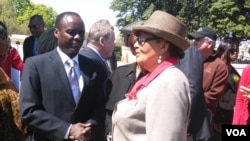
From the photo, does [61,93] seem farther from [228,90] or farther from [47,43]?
[228,90]

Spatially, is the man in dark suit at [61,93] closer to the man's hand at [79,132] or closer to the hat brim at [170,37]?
the man's hand at [79,132]

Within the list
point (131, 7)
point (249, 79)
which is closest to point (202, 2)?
point (131, 7)

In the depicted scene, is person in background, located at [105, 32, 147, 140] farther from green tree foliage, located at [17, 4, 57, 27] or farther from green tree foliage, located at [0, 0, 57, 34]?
green tree foliage, located at [17, 4, 57, 27]

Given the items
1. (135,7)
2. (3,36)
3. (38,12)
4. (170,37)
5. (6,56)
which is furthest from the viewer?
(38,12)

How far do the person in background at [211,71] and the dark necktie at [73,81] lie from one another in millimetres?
2116

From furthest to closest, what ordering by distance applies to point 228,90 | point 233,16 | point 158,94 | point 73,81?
point 233,16 < point 228,90 < point 73,81 < point 158,94

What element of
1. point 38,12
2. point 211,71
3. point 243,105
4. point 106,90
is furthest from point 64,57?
point 38,12

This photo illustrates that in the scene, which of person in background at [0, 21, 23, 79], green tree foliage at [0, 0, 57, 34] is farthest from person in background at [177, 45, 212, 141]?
green tree foliage at [0, 0, 57, 34]

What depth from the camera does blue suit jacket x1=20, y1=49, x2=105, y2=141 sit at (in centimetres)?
333

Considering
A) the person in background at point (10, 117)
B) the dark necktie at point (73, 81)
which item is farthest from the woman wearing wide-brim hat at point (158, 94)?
the person in background at point (10, 117)

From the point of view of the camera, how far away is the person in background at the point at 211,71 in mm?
5219

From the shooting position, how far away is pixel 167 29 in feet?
8.98

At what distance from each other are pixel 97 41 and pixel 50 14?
10151 centimetres

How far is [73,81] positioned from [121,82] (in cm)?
60
